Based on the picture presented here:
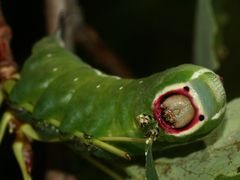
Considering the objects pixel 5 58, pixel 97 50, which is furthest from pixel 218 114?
pixel 97 50

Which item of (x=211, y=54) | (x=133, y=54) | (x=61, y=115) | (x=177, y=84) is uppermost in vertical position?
(x=177, y=84)

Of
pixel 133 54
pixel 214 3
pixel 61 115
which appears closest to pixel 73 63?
pixel 61 115

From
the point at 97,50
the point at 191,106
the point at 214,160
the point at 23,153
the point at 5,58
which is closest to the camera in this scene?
the point at 191,106

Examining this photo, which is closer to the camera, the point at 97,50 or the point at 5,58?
the point at 5,58

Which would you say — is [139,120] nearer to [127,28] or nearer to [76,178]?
[76,178]

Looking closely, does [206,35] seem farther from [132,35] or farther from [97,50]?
[132,35]

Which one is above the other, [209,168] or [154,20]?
[209,168]
